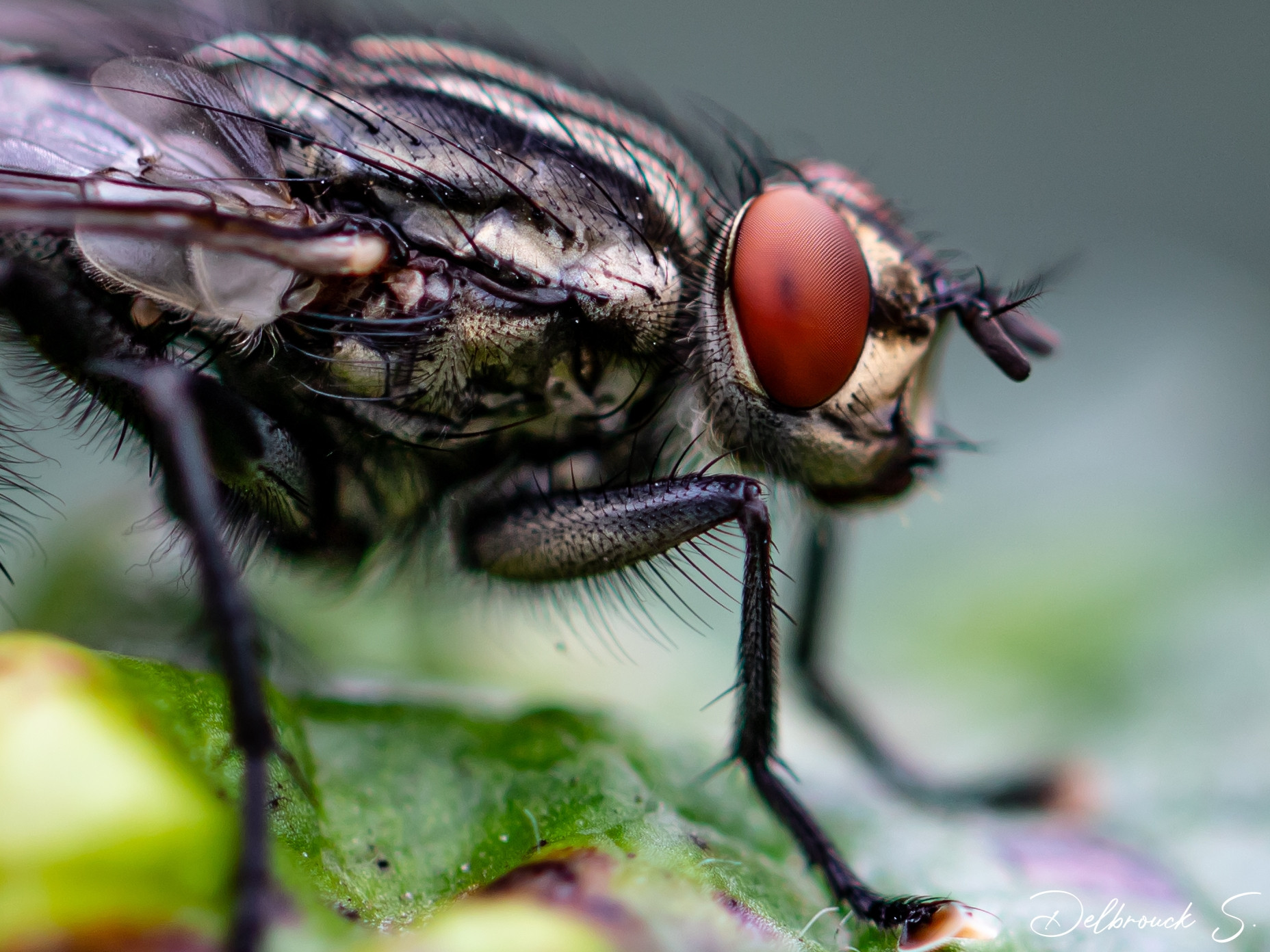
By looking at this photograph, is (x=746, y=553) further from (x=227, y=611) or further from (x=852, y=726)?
(x=852, y=726)

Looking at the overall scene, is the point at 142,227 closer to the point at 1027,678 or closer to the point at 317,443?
the point at 317,443

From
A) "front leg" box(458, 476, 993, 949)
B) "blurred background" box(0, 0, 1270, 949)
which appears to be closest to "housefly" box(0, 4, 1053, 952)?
"front leg" box(458, 476, 993, 949)

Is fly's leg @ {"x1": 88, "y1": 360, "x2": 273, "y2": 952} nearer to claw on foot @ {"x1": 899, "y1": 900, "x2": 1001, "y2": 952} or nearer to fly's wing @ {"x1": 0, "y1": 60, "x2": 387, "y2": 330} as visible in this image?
fly's wing @ {"x1": 0, "y1": 60, "x2": 387, "y2": 330}

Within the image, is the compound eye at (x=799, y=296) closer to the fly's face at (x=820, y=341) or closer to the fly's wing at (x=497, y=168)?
the fly's face at (x=820, y=341)

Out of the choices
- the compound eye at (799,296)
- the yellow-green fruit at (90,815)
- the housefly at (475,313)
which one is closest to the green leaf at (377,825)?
the yellow-green fruit at (90,815)

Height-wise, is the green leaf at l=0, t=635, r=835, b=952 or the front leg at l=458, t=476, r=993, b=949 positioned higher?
the front leg at l=458, t=476, r=993, b=949

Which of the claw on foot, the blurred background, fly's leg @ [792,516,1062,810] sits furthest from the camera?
fly's leg @ [792,516,1062,810]

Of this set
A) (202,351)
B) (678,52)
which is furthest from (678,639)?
(678,52)

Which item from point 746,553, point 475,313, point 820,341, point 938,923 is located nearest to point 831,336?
point 820,341
